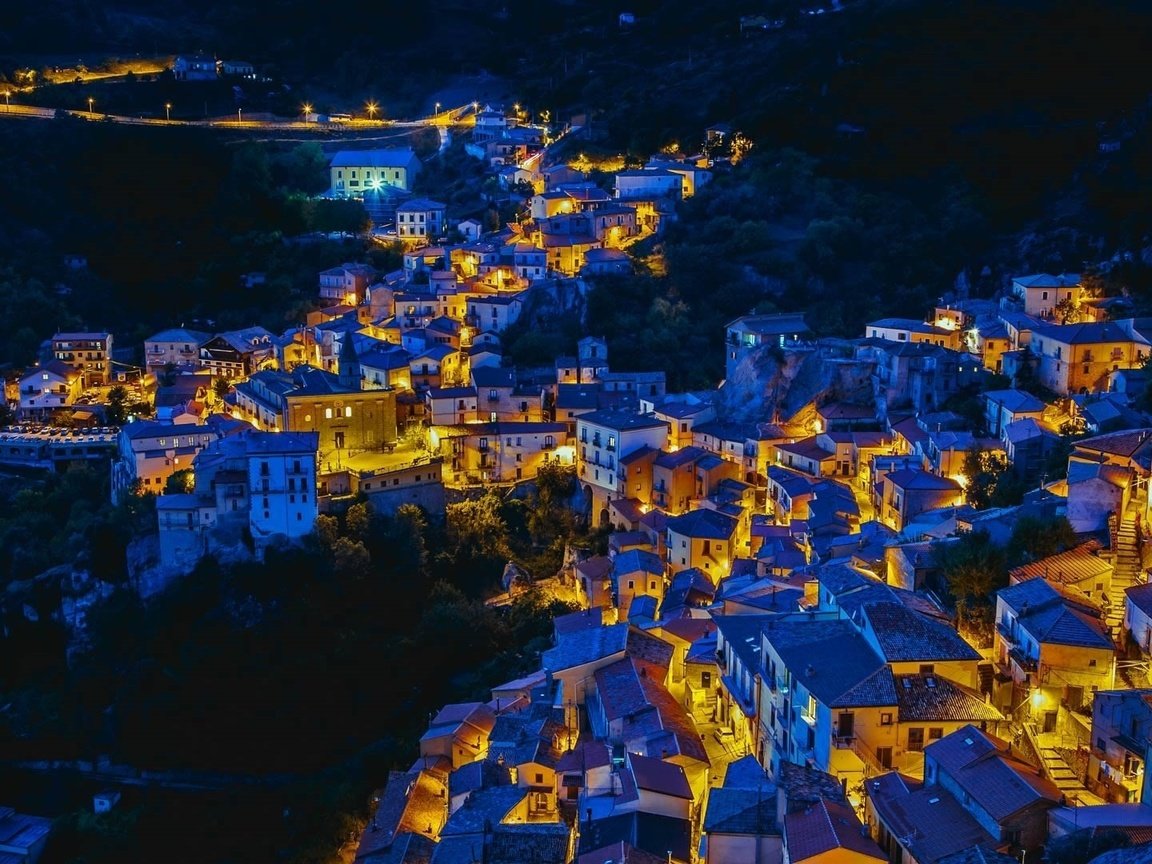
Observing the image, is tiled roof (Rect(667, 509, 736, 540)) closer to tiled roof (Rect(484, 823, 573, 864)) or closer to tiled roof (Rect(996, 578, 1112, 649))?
tiled roof (Rect(996, 578, 1112, 649))

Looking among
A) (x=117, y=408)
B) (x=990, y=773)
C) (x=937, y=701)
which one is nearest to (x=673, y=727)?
(x=937, y=701)

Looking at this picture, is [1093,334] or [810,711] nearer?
[810,711]

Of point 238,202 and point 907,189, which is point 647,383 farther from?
point 238,202

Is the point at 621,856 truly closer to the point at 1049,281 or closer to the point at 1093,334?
the point at 1093,334

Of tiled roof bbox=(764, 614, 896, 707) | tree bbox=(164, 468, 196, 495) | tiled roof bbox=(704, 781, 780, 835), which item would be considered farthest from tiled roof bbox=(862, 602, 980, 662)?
tree bbox=(164, 468, 196, 495)

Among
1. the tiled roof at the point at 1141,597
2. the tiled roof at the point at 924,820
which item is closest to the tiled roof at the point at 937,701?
the tiled roof at the point at 924,820

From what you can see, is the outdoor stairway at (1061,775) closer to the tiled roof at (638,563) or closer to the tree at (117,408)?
the tiled roof at (638,563)
